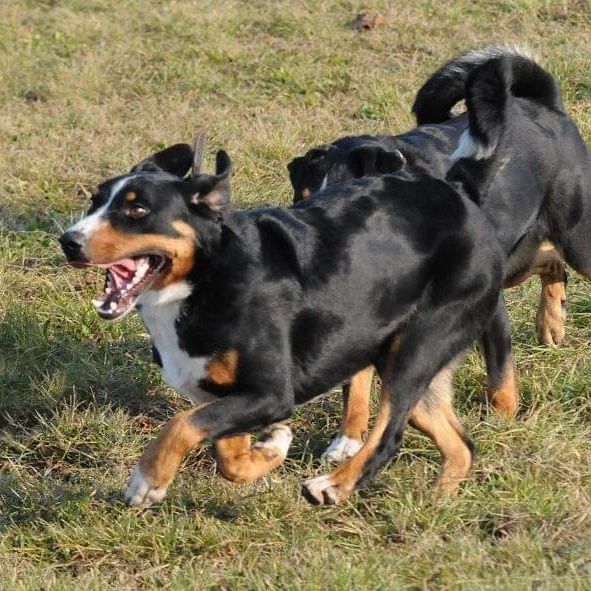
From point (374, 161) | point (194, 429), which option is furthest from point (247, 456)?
point (374, 161)

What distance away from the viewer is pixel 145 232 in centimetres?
425

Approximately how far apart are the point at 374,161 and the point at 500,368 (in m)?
1.14

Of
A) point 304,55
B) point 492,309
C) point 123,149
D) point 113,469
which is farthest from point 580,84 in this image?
point 113,469

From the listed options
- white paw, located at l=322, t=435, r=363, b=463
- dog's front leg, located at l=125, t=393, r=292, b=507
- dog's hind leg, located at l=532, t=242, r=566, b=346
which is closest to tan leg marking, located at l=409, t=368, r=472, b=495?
white paw, located at l=322, t=435, r=363, b=463

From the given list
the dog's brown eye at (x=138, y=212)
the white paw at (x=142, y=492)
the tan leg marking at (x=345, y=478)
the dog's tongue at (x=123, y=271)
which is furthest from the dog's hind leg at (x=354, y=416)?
the dog's brown eye at (x=138, y=212)

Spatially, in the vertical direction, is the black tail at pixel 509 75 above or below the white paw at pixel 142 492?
above

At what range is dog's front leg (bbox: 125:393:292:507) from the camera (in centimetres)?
423

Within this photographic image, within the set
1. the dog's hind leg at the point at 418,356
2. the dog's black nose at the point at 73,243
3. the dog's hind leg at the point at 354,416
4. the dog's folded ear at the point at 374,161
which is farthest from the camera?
the dog's folded ear at the point at 374,161

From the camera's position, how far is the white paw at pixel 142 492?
433 cm

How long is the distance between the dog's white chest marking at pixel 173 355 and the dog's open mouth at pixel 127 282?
0.41ft

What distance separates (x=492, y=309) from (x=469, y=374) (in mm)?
938

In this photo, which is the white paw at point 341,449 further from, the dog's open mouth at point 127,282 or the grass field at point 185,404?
the dog's open mouth at point 127,282

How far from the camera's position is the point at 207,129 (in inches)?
369

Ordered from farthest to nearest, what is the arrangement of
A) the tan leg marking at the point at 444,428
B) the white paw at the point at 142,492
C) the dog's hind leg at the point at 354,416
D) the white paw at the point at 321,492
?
the dog's hind leg at the point at 354,416, the tan leg marking at the point at 444,428, the white paw at the point at 321,492, the white paw at the point at 142,492
